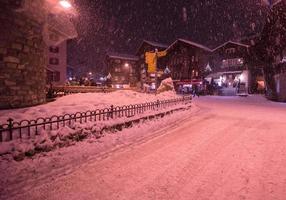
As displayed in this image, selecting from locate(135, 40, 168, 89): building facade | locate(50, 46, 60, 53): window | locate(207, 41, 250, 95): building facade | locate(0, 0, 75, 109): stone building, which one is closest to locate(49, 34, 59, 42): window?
locate(0, 0, 75, 109): stone building

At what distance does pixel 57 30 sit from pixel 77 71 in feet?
283

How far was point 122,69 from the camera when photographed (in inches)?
2496

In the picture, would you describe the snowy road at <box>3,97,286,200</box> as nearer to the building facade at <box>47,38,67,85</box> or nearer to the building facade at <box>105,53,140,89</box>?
the building facade at <box>47,38,67,85</box>

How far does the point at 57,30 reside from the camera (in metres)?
14.1

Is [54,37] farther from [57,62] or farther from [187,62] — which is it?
[187,62]

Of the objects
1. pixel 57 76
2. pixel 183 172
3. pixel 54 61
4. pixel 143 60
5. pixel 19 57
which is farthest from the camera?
pixel 143 60

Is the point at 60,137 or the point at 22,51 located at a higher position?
the point at 22,51

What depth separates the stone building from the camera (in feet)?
29.2

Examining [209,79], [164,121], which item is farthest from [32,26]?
[209,79]

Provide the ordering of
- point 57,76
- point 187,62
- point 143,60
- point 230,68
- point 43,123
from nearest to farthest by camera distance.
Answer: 1. point 43,123
2. point 230,68
3. point 57,76
4. point 187,62
5. point 143,60

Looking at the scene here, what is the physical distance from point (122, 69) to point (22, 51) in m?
54.2

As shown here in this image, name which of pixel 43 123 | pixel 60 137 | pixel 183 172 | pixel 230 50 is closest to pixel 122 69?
pixel 230 50

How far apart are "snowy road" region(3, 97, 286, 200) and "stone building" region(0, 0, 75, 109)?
5709 mm

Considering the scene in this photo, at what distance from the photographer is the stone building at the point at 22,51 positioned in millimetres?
8914
